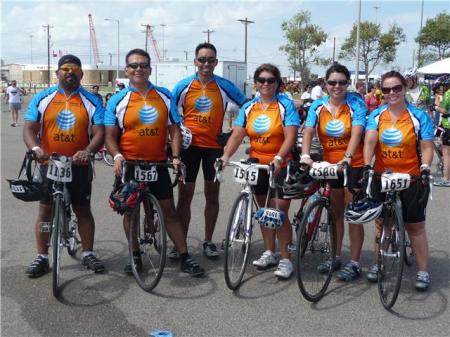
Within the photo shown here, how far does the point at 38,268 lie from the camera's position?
4738mm

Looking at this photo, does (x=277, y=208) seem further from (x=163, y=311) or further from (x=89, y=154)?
(x=89, y=154)

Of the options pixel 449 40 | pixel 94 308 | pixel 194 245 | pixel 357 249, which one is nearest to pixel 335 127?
pixel 357 249

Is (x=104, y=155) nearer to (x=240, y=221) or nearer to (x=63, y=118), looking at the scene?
(x=63, y=118)

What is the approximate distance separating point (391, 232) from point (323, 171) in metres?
0.79

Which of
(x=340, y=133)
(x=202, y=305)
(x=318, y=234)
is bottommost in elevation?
(x=202, y=305)

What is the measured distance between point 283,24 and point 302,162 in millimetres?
42630

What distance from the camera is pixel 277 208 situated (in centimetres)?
464

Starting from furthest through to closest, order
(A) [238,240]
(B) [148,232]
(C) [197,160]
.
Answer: (C) [197,160]
(B) [148,232]
(A) [238,240]

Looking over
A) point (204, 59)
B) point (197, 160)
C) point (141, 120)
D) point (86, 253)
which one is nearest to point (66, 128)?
point (141, 120)

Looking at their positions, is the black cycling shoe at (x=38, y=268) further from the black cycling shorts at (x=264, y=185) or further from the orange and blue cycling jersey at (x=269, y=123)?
the orange and blue cycling jersey at (x=269, y=123)

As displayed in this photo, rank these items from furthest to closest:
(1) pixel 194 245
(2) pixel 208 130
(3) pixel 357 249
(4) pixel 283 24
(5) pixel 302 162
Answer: (4) pixel 283 24 < (1) pixel 194 245 < (2) pixel 208 130 < (3) pixel 357 249 < (5) pixel 302 162

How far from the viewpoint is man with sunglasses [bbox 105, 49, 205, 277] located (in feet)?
15.2

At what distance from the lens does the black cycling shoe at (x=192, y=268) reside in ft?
15.6

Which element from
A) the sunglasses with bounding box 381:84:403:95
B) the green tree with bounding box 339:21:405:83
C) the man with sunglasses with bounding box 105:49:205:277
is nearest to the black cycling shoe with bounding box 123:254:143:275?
the man with sunglasses with bounding box 105:49:205:277
